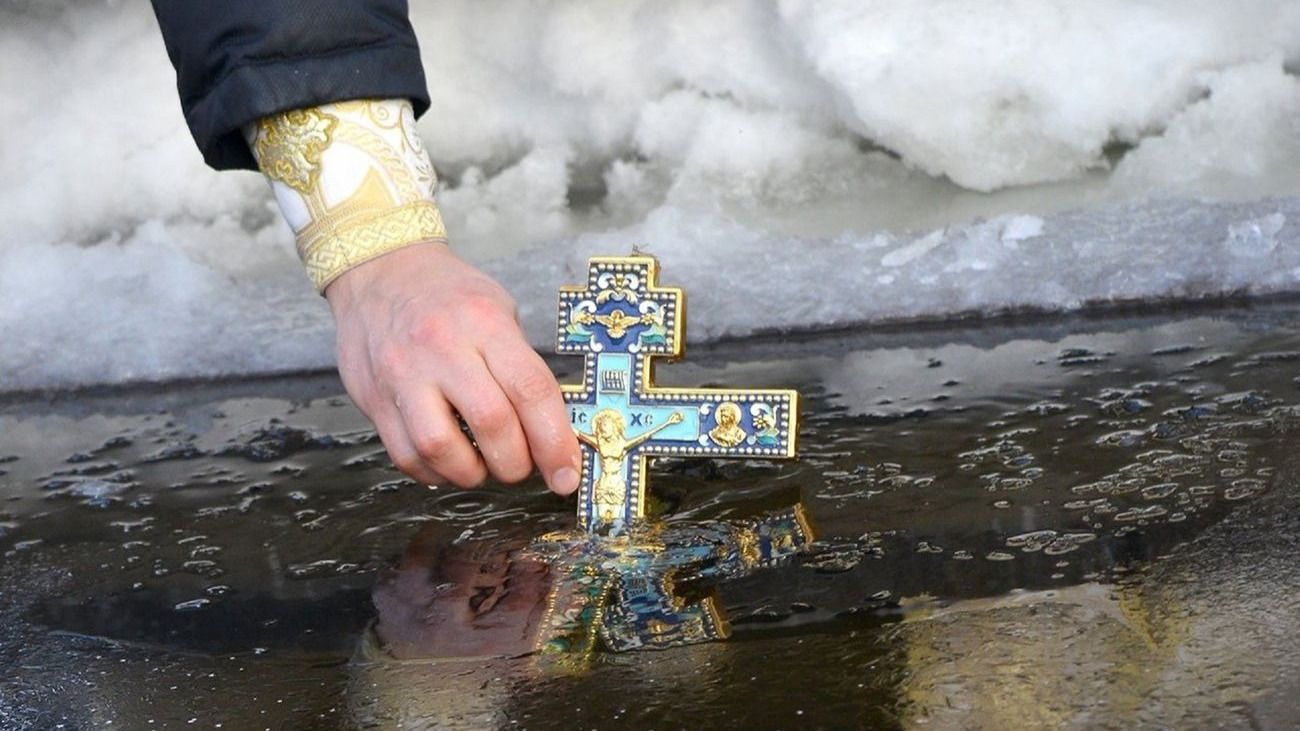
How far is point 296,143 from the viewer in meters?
1.37

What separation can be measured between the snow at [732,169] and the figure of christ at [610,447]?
79 centimetres

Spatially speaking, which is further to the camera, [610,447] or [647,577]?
[610,447]

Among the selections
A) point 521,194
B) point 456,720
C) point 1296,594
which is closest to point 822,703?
point 456,720

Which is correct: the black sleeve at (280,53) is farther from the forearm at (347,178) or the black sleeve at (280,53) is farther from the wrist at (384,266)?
the wrist at (384,266)

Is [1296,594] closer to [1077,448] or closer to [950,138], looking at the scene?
[1077,448]

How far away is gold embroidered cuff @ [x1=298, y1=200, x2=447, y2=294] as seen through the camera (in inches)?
52.4

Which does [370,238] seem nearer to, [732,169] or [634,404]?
[634,404]

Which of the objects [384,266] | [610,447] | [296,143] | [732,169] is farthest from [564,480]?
[732,169]

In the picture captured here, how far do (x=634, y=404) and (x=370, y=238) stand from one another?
0.28 metres

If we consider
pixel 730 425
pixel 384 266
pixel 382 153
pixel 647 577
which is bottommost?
pixel 647 577

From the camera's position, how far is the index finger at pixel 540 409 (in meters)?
1.22

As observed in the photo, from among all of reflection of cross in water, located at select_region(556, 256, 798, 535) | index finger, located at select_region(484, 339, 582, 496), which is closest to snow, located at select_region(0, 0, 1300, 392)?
reflection of cross in water, located at select_region(556, 256, 798, 535)

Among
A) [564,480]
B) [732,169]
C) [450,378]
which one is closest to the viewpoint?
[450,378]

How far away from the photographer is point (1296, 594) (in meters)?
1.06
